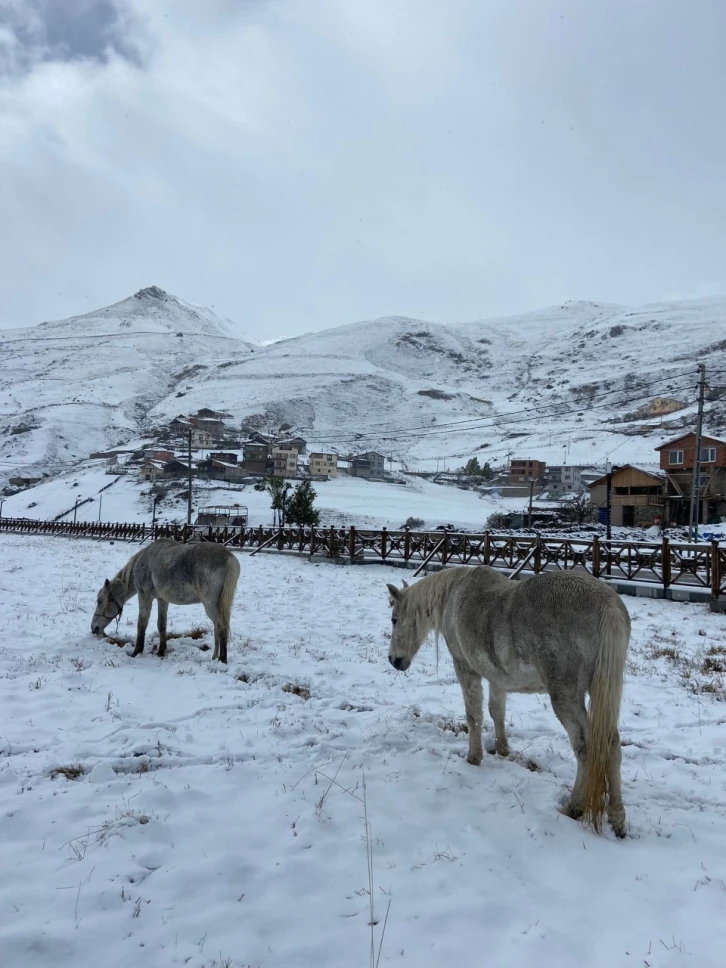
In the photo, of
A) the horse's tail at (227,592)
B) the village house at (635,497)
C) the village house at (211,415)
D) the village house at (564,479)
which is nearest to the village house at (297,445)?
the village house at (211,415)

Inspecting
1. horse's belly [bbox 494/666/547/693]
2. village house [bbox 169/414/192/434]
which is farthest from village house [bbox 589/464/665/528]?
village house [bbox 169/414/192/434]

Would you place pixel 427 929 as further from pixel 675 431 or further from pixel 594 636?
pixel 675 431

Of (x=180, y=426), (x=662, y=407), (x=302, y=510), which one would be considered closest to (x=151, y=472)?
(x=180, y=426)

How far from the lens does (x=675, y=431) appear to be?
101 metres

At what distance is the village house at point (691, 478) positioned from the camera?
173 ft

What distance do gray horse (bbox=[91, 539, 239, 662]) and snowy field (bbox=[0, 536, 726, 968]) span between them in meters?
0.76

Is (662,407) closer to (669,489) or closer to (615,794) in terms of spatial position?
(669,489)

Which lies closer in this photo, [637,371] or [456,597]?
[456,597]

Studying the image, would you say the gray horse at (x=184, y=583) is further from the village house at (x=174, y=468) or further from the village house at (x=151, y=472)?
the village house at (x=174, y=468)

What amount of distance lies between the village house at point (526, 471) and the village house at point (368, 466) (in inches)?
936

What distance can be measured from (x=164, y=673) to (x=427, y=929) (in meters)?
5.56

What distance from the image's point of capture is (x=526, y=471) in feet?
299

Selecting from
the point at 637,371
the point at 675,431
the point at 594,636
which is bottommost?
the point at 594,636

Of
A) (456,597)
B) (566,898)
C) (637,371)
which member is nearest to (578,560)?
(456,597)
